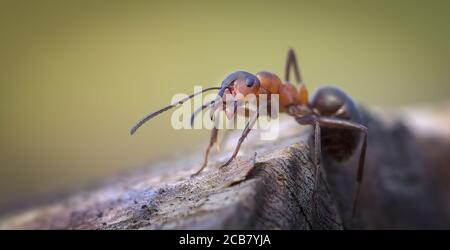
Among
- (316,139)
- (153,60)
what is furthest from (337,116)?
(153,60)

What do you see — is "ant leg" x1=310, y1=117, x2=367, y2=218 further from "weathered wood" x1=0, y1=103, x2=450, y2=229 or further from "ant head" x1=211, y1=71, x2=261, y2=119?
"ant head" x1=211, y1=71, x2=261, y2=119

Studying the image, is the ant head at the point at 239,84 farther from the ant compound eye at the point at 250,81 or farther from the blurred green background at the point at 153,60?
the blurred green background at the point at 153,60

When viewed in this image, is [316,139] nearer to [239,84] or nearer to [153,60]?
[239,84]

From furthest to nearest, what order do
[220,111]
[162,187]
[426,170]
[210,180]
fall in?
[426,170] → [220,111] → [162,187] → [210,180]

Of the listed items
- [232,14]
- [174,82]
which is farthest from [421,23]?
[174,82]

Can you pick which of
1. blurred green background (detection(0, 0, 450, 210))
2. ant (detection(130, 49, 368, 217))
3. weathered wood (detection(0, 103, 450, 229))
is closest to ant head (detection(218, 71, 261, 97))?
ant (detection(130, 49, 368, 217))

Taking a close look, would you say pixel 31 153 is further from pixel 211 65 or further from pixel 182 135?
pixel 211 65
